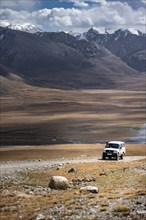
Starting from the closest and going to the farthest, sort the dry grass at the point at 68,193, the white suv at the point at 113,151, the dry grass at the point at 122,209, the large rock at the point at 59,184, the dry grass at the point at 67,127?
the dry grass at the point at 122,209 → the dry grass at the point at 68,193 → the large rock at the point at 59,184 → the white suv at the point at 113,151 → the dry grass at the point at 67,127

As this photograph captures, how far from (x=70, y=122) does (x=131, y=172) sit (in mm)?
97738

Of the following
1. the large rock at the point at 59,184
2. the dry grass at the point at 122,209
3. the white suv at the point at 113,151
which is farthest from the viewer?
the white suv at the point at 113,151

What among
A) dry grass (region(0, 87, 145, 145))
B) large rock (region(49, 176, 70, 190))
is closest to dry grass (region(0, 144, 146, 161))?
dry grass (region(0, 87, 145, 145))

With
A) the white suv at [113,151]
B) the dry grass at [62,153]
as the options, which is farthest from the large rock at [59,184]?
the dry grass at [62,153]

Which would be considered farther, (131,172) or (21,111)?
(21,111)

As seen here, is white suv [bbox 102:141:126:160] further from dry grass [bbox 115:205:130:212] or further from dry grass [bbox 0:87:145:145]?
dry grass [bbox 0:87:145:145]

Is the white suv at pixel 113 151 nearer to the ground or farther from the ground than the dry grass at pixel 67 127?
farther from the ground

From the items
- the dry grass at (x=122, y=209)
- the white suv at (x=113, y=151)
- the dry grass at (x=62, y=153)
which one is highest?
the dry grass at (x=122, y=209)

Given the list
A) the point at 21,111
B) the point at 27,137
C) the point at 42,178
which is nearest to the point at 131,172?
the point at 42,178

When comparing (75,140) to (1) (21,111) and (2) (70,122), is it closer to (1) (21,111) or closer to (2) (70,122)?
(2) (70,122)

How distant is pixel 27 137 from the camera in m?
104

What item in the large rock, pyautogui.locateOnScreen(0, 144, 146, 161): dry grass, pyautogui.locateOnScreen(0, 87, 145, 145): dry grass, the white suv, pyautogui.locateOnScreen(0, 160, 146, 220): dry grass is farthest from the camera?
pyautogui.locateOnScreen(0, 87, 145, 145): dry grass

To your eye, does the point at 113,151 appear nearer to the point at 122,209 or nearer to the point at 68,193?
the point at 68,193

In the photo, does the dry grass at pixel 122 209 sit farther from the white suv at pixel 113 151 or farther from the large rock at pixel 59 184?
the white suv at pixel 113 151
